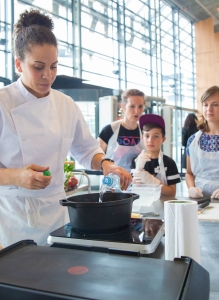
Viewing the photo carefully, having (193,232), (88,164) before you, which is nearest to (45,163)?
(88,164)

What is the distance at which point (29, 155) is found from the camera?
4.05 ft

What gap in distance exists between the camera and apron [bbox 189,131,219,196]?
6.80 feet

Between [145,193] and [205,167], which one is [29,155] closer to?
[145,193]

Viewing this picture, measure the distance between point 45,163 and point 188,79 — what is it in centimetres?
1189

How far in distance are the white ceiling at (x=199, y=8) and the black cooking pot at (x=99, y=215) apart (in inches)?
430

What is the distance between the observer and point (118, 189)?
3.88 ft

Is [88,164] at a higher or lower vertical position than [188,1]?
lower

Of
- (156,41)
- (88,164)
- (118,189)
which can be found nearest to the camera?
(118,189)

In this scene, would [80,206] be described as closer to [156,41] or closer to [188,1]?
[156,41]

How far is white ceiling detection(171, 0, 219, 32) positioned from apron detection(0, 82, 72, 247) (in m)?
10.6

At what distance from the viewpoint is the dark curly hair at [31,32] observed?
3.75 feet

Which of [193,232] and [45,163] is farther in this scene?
[45,163]

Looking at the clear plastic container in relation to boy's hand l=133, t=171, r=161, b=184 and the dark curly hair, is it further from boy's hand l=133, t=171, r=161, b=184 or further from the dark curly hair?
the dark curly hair

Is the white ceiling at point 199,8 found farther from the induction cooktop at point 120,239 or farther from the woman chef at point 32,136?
the induction cooktop at point 120,239
